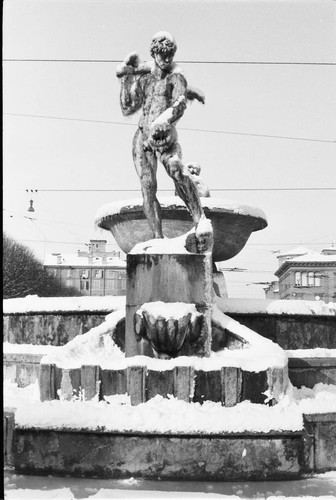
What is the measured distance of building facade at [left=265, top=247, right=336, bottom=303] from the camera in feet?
191

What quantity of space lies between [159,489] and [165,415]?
1.91ft

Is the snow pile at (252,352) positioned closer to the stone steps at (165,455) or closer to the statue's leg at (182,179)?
the stone steps at (165,455)

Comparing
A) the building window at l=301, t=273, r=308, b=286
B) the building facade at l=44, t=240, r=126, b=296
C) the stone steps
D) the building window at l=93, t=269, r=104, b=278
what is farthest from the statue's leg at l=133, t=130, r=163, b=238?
the building window at l=93, t=269, r=104, b=278

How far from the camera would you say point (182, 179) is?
623 cm

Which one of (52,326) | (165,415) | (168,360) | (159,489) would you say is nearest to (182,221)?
(52,326)

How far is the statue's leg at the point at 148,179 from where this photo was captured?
21.7 feet

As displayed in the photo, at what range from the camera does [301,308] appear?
6738mm

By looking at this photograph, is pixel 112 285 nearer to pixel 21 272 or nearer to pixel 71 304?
pixel 21 272

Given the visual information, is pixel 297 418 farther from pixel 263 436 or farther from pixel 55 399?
pixel 55 399

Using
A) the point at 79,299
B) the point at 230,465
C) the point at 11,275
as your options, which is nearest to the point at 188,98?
the point at 79,299

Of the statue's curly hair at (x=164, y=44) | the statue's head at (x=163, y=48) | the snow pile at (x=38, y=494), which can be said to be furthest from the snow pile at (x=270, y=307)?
the snow pile at (x=38, y=494)

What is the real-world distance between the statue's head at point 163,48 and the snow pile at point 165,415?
3342 millimetres

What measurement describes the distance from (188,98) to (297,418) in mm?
3454

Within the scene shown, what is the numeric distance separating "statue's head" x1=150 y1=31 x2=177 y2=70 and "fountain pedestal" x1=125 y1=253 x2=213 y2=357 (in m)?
2.03
